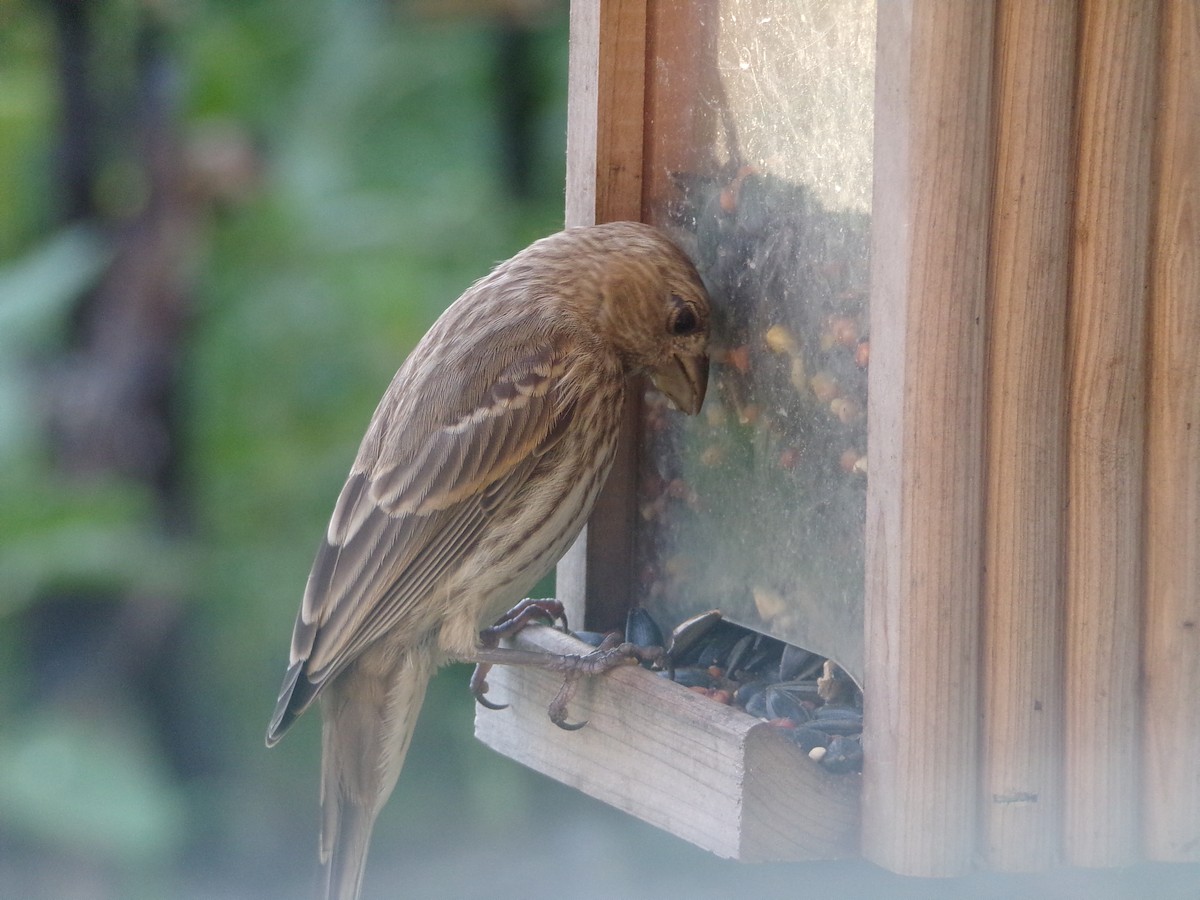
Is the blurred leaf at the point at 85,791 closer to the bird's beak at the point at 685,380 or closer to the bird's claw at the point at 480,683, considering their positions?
the bird's claw at the point at 480,683

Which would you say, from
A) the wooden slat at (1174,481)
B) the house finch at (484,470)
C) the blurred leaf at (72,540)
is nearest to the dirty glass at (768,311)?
the house finch at (484,470)

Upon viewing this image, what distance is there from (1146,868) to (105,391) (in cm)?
402

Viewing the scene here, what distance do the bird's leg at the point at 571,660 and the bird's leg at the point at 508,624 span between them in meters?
0.14

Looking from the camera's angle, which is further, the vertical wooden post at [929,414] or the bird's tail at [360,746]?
the bird's tail at [360,746]

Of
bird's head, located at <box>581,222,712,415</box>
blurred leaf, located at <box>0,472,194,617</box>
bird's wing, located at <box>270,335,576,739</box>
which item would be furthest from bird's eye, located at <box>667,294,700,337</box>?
blurred leaf, located at <box>0,472,194,617</box>

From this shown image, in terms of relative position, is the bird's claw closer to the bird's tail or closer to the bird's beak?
the bird's tail

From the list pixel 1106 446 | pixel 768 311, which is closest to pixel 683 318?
pixel 768 311

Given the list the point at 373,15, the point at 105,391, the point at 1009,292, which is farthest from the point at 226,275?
the point at 1009,292

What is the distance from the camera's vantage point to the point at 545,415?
144 inches

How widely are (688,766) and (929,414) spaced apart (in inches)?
31.9

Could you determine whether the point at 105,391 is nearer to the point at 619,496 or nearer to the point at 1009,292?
the point at 619,496

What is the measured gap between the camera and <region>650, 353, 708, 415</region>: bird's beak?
3650mm

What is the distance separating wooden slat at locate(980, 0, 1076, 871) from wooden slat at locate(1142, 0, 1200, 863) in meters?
0.15

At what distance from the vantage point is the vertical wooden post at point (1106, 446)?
2641 mm
